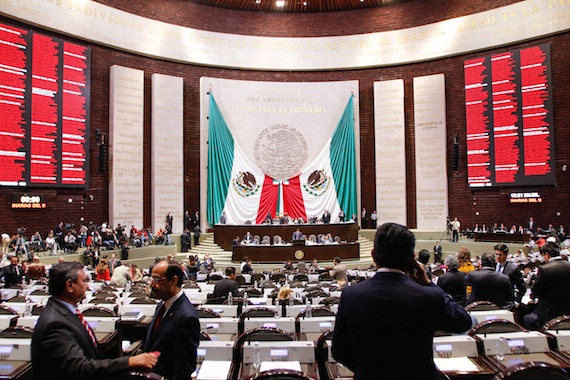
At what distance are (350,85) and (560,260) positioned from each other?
1810 cm

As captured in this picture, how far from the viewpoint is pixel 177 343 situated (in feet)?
8.02

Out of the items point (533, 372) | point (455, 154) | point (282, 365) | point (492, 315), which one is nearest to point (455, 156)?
point (455, 154)

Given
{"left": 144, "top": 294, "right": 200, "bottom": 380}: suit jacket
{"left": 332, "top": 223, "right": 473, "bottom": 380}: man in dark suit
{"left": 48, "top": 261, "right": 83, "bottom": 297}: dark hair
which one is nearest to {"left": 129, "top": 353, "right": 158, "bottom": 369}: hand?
{"left": 144, "top": 294, "right": 200, "bottom": 380}: suit jacket

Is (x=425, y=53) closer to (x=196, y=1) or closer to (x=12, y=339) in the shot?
(x=196, y=1)

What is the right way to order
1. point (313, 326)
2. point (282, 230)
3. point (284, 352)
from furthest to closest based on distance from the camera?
point (282, 230), point (313, 326), point (284, 352)

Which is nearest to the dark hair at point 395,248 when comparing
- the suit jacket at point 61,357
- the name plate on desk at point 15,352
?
the suit jacket at point 61,357

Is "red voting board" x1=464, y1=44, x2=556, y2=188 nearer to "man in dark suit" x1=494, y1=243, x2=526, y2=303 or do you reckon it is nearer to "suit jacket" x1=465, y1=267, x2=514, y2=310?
"man in dark suit" x1=494, y1=243, x2=526, y2=303

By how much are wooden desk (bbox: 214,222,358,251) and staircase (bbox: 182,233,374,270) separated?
0.50 metres

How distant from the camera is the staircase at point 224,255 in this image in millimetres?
14602

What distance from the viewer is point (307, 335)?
4.06 meters

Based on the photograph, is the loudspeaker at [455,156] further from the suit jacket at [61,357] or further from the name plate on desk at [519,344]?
the suit jacket at [61,357]

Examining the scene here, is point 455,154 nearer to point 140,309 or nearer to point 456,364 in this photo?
point 140,309

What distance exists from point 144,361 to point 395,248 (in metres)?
1.40

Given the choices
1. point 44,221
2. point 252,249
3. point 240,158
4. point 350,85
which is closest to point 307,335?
point 252,249
